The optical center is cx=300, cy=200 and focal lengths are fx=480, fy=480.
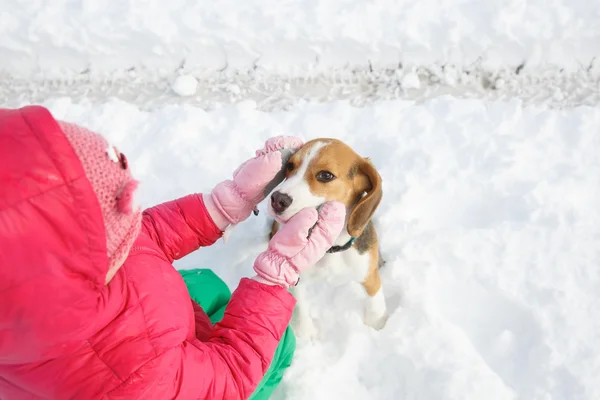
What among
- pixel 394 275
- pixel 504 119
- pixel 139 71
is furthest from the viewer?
pixel 139 71

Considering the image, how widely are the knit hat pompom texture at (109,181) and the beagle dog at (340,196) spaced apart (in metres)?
1.10

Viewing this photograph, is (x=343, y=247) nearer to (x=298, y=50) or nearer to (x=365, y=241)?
(x=365, y=241)

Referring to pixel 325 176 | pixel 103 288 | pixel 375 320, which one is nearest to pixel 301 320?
pixel 375 320

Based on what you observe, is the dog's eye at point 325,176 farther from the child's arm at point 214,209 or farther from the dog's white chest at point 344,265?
the dog's white chest at point 344,265

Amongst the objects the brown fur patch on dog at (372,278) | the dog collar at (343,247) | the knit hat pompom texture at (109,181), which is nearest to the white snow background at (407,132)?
the brown fur patch on dog at (372,278)

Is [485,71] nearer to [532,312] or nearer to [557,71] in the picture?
[557,71]

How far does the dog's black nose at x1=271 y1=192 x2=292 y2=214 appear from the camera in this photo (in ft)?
8.15

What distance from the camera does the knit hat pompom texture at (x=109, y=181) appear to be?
1347 millimetres

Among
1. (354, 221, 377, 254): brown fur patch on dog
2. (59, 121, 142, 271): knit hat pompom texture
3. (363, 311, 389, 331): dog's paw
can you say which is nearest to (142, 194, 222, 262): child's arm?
(354, 221, 377, 254): brown fur patch on dog

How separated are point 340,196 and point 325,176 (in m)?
0.15

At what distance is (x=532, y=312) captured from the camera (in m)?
3.04

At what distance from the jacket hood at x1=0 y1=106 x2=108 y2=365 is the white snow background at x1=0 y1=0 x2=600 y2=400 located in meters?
1.84

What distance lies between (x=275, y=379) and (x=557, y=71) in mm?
3732

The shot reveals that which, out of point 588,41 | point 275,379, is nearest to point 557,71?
point 588,41
